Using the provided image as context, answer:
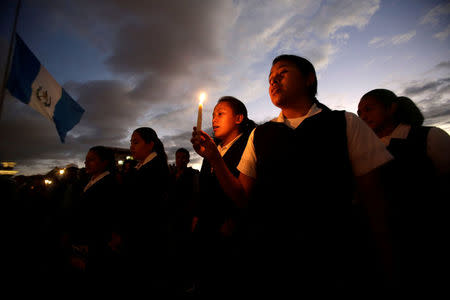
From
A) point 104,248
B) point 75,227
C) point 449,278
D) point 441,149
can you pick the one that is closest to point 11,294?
point 75,227

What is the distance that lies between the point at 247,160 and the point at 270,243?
706 millimetres

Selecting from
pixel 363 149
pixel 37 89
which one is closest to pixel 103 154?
pixel 363 149

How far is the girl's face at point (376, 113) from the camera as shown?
2.16 meters

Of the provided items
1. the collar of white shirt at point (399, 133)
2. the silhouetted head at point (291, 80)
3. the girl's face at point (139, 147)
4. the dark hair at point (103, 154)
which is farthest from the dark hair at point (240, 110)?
the dark hair at point (103, 154)

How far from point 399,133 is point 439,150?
13.9 inches

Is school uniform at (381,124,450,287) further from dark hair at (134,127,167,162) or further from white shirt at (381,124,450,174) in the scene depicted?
dark hair at (134,127,167,162)

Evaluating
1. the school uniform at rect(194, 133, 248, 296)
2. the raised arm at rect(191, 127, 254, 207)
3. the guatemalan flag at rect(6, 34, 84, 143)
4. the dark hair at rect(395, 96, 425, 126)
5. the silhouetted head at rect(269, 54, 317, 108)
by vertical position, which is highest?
the guatemalan flag at rect(6, 34, 84, 143)

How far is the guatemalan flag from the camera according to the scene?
18.9 ft

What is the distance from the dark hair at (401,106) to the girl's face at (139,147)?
3.43 meters

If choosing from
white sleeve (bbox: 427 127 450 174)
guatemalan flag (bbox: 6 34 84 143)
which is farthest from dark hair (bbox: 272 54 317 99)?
guatemalan flag (bbox: 6 34 84 143)

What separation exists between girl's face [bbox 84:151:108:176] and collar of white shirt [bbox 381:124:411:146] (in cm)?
434

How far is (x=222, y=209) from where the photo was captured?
2.04 meters

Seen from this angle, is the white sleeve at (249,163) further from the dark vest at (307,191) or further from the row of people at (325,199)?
the dark vest at (307,191)

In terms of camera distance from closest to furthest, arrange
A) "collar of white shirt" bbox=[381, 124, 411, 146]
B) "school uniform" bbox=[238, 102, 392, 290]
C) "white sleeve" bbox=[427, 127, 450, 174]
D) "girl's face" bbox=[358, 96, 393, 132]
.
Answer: "school uniform" bbox=[238, 102, 392, 290] < "white sleeve" bbox=[427, 127, 450, 174] < "collar of white shirt" bbox=[381, 124, 411, 146] < "girl's face" bbox=[358, 96, 393, 132]
